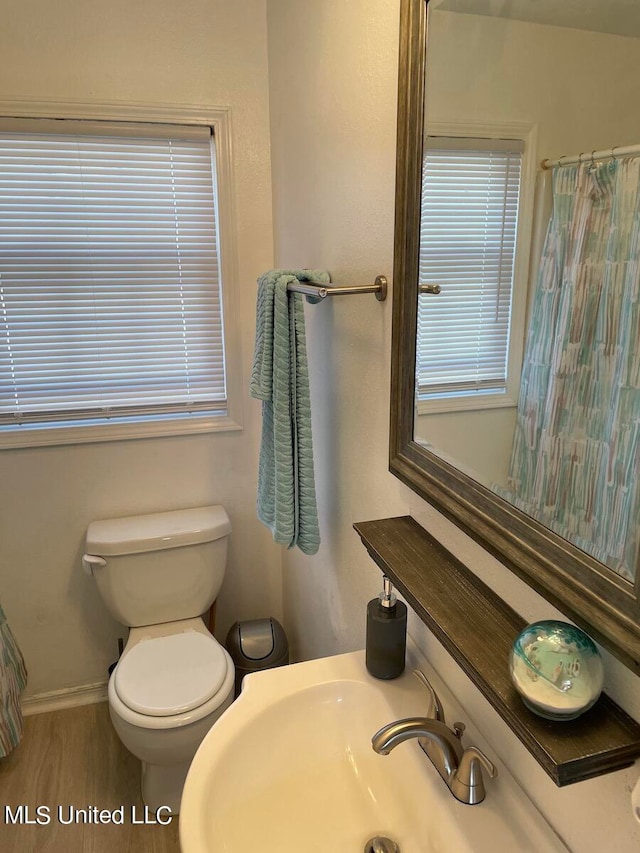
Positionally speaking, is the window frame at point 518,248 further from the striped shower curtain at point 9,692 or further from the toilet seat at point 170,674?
the striped shower curtain at point 9,692

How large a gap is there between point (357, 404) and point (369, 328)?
0.19 metres

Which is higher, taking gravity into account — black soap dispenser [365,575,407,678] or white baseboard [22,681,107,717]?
black soap dispenser [365,575,407,678]

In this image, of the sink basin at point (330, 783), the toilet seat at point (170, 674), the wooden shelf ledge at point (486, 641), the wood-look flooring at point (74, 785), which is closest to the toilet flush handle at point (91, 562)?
the toilet seat at point (170, 674)

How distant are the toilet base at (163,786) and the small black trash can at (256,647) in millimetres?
328

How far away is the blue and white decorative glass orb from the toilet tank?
5.04ft

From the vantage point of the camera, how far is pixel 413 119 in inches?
38.8

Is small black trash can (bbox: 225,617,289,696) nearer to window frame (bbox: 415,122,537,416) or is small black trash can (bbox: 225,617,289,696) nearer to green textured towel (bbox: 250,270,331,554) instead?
green textured towel (bbox: 250,270,331,554)

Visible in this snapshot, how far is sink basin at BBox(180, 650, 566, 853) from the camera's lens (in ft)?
→ 2.67

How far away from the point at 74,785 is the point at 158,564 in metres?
0.74

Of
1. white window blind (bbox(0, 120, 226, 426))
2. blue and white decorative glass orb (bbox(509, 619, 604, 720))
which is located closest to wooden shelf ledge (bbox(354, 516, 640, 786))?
blue and white decorative glass orb (bbox(509, 619, 604, 720))

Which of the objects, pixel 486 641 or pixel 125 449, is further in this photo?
pixel 125 449

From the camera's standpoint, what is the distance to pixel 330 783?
1.00 m

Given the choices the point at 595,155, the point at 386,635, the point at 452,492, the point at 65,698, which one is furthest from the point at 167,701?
the point at 595,155

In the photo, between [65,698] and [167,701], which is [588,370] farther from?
[65,698]
